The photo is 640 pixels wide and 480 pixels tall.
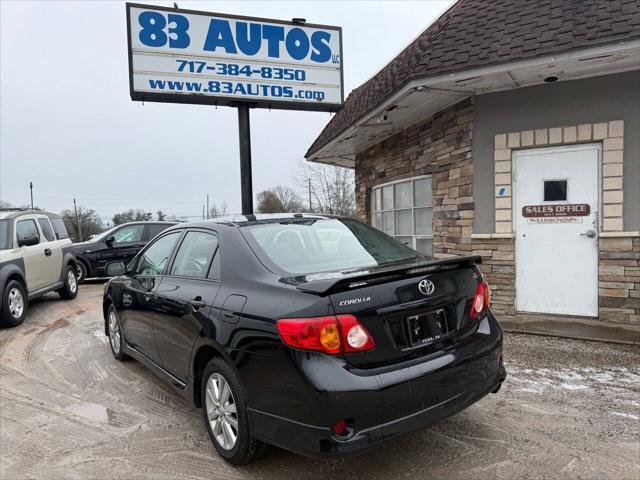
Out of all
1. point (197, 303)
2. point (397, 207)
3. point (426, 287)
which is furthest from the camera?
point (397, 207)

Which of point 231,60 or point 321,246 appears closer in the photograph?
point 321,246

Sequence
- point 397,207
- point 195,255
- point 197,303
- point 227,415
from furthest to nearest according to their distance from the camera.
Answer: point 397,207 < point 195,255 < point 197,303 < point 227,415

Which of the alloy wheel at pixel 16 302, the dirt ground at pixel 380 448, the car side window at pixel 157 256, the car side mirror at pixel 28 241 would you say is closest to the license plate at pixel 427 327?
the dirt ground at pixel 380 448

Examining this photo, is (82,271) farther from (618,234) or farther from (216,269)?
(618,234)

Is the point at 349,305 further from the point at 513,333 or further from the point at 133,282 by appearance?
the point at 513,333

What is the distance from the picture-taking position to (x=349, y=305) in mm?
2340

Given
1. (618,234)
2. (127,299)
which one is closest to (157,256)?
(127,299)

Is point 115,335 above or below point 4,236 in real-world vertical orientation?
below

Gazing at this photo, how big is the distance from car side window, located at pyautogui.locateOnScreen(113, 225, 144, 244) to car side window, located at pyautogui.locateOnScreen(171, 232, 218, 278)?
9.24 metres

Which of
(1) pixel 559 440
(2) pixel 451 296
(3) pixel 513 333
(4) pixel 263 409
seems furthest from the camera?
(3) pixel 513 333

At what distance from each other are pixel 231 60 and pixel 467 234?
201 inches

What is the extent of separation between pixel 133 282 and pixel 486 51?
470 cm

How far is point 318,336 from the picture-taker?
2.28 m

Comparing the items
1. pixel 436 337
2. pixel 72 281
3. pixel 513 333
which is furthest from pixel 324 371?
pixel 72 281
